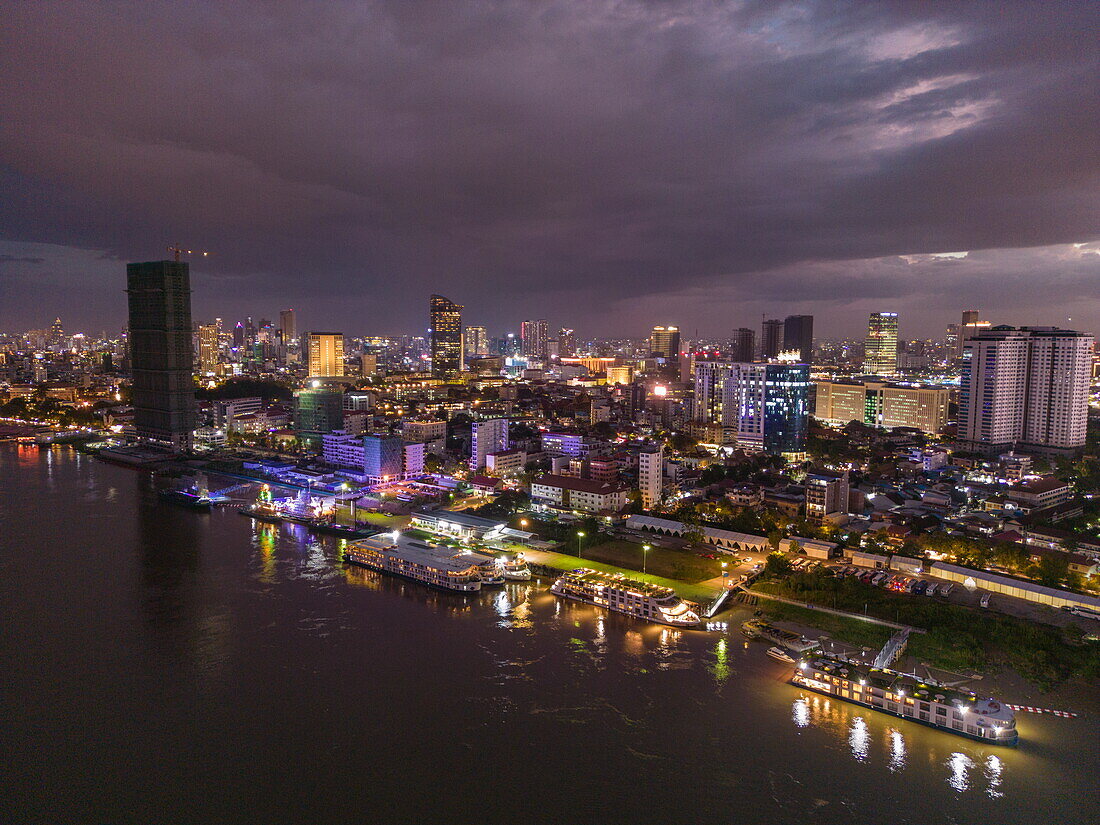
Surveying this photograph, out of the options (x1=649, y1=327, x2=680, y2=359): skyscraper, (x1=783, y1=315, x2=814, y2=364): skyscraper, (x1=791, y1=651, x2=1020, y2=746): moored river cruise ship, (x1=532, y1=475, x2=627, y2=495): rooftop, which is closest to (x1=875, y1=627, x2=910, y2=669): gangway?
(x1=791, y1=651, x2=1020, y2=746): moored river cruise ship

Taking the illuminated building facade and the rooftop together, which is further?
the illuminated building facade

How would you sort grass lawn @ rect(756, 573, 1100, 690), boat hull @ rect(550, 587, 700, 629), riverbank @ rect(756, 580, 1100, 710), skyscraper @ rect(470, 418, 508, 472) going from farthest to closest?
skyscraper @ rect(470, 418, 508, 472), boat hull @ rect(550, 587, 700, 629), grass lawn @ rect(756, 573, 1100, 690), riverbank @ rect(756, 580, 1100, 710)

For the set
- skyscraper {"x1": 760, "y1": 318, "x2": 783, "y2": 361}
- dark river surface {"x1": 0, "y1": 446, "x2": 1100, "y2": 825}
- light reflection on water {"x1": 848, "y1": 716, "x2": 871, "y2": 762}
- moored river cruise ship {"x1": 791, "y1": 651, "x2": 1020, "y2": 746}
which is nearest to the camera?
dark river surface {"x1": 0, "y1": 446, "x2": 1100, "y2": 825}

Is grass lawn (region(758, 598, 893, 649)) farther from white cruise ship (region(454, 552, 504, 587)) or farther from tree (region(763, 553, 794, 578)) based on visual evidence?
white cruise ship (region(454, 552, 504, 587))

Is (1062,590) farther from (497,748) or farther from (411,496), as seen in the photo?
(411,496)

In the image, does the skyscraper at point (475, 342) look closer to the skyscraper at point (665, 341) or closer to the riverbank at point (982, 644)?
the skyscraper at point (665, 341)

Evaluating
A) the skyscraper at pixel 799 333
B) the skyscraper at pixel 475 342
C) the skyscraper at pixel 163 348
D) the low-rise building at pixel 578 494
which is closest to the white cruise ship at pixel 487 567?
the low-rise building at pixel 578 494
